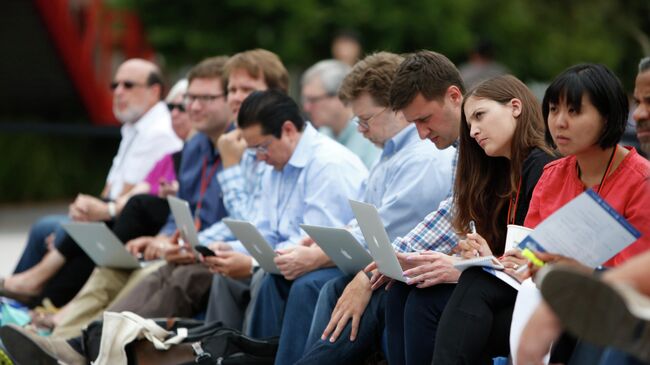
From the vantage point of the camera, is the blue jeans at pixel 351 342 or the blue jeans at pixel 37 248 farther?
the blue jeans at pixel 37 248

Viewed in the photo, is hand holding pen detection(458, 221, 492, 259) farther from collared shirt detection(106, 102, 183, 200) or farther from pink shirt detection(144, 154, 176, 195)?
collared shirt detection(106, 102, 183, 200)

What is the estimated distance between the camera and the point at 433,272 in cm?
440

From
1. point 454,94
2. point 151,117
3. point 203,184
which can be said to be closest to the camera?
point 454,94

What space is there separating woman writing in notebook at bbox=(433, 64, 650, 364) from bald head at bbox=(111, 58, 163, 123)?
4.45m

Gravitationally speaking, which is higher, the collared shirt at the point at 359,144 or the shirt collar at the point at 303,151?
the shirt collar at the point at 303,151

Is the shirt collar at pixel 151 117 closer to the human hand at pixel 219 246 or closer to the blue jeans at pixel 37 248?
the blue jeans at pixel 37 248

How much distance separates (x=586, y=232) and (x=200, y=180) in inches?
149

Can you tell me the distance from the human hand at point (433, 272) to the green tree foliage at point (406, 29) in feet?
29.9

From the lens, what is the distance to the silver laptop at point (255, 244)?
18.0ft

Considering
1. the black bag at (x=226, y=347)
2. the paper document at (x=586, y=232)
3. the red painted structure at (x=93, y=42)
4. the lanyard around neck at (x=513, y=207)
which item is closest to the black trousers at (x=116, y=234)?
the black bag at (x=226, y=347)

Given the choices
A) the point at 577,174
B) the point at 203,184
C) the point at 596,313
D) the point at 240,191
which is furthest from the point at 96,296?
the point at 596,313

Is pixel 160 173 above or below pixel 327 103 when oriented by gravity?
below

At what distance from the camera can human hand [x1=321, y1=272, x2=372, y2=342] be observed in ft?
15.8

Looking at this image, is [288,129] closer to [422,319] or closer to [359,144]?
[359,144]
